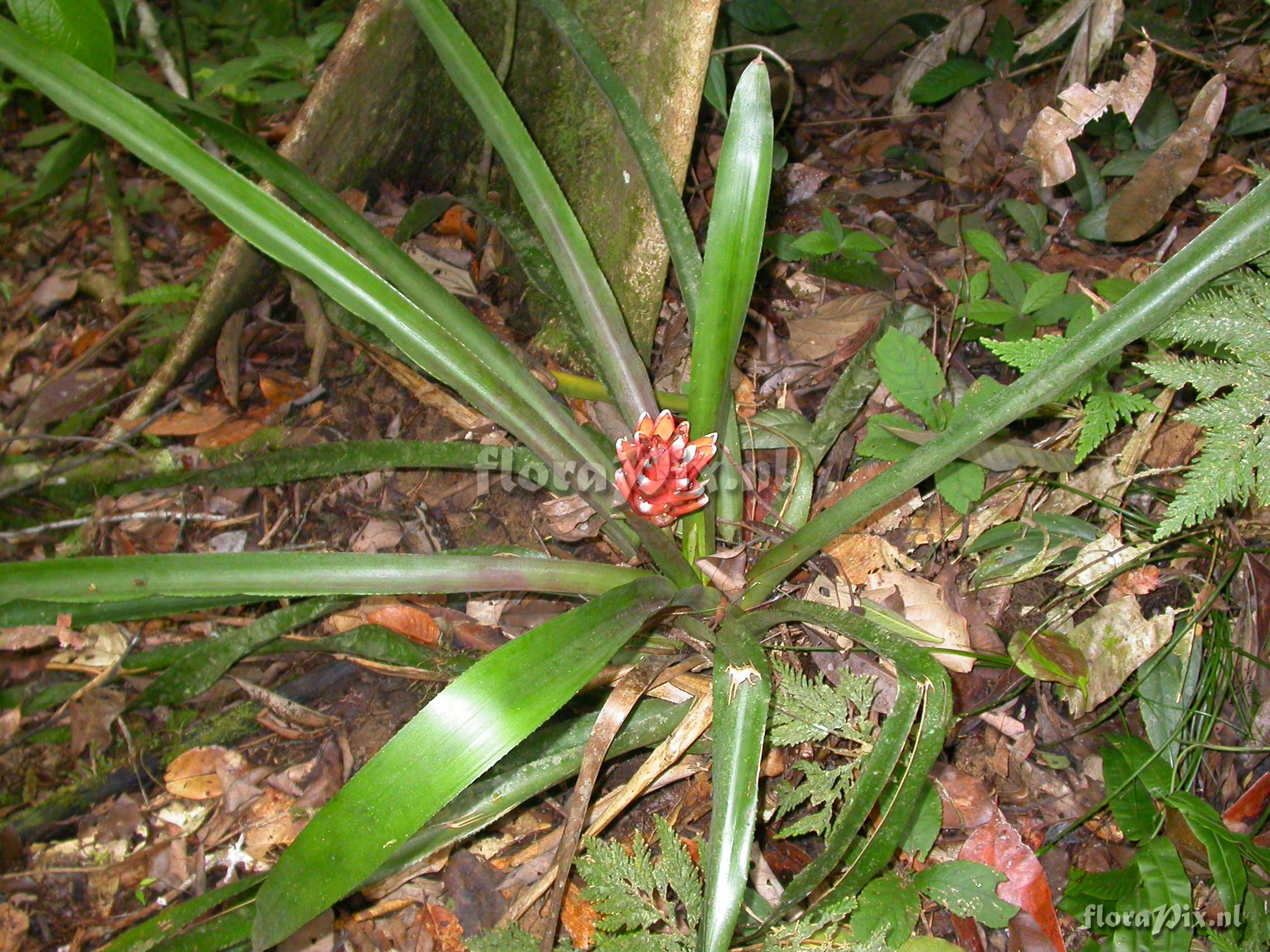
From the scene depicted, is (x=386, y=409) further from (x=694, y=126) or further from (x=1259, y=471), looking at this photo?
(x=1259, y=471)

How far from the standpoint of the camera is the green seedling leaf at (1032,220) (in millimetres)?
2197

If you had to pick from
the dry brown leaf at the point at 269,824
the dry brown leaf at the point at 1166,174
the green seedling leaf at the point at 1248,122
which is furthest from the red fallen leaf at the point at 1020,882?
the green seedling leaf at the point at 1248,122

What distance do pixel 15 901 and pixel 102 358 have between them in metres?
1.65

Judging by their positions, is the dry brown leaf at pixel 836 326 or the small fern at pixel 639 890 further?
the dry brown leaf at pixel 836 326

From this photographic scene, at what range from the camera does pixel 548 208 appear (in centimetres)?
165

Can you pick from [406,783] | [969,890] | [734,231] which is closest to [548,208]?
[734,231]

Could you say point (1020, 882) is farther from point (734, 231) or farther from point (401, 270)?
point (401, 270)

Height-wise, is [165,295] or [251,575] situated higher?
[165,295]

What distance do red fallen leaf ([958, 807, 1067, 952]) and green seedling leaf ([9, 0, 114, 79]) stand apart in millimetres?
2098

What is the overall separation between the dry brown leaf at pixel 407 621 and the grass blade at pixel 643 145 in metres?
0.96

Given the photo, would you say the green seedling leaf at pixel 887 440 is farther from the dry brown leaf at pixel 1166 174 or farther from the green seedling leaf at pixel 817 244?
the dry brown leaf at pixel 1166 174

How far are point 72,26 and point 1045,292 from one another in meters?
1.99

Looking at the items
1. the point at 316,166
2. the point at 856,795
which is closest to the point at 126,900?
the point at 856,795

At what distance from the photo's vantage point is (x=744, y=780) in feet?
3.92
